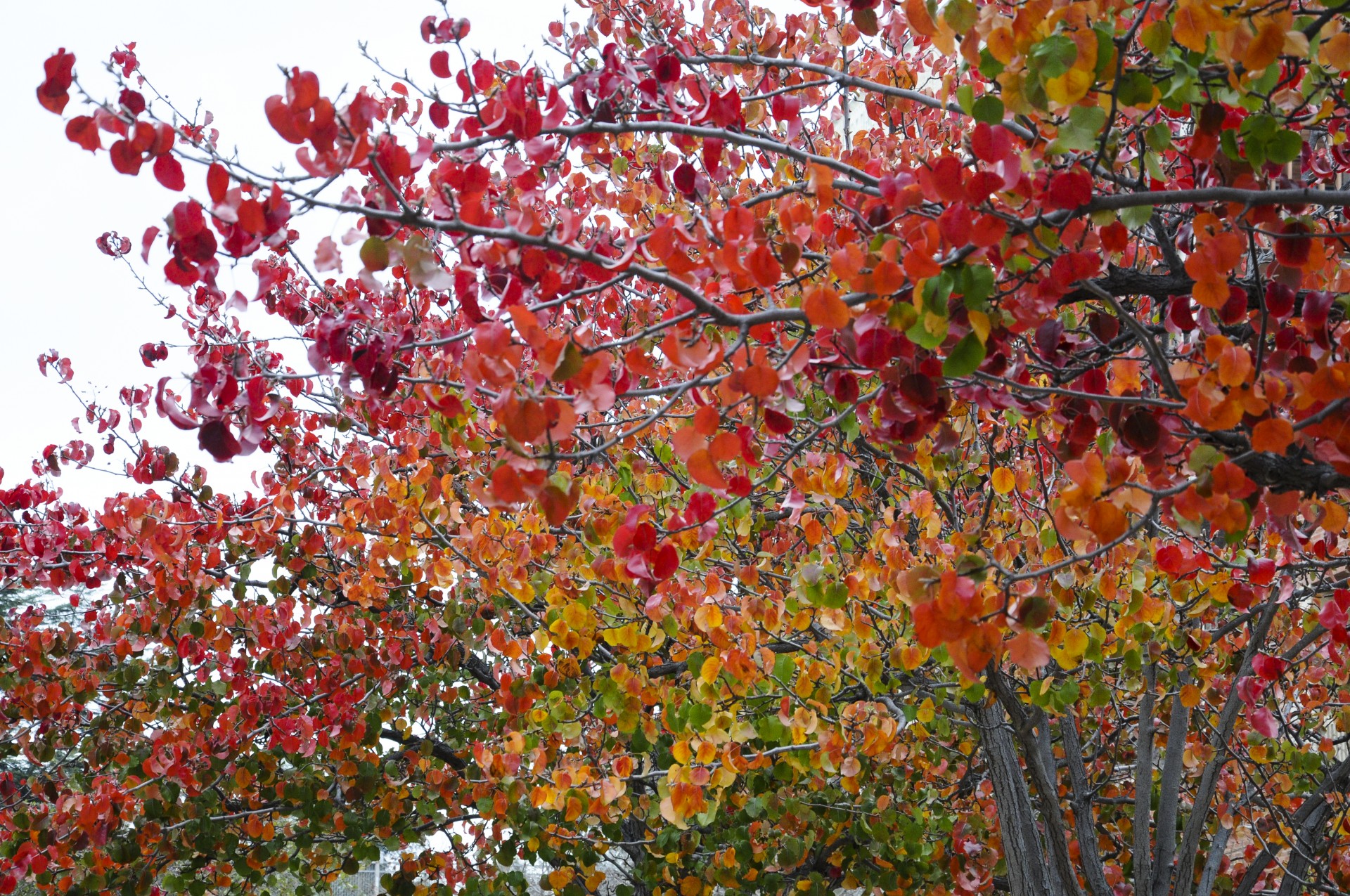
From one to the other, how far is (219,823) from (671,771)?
4130 mm

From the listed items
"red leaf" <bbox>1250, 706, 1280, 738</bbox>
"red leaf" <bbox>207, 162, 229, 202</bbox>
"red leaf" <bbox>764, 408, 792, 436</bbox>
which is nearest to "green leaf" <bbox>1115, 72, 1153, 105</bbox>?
"red leaf" <bbox>764, 408, 792, 436</bbox>

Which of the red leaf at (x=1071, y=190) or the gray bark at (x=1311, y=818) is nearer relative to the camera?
the red leaf at (x=1071, y=190)

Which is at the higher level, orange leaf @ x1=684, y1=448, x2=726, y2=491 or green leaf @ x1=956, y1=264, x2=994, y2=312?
green leaf @ x1=956, y1=264, x2=994, y2=312

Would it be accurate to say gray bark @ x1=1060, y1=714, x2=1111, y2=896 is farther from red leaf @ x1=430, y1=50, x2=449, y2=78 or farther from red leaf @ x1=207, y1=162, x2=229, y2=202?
red leaf @ x1=207, y1=162, x2=229, y2=202

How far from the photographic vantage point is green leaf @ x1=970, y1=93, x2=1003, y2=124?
6.95ft

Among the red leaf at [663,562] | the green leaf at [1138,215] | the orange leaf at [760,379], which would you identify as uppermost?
the green leaf at [1138,215]

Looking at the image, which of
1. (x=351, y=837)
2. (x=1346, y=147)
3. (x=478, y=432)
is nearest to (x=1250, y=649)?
(x=1346, y=147)

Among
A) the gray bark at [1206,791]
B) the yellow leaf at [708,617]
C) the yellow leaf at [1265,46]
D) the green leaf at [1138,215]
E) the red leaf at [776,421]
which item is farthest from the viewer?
the gray bark at [1206,791]

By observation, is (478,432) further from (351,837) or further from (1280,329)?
(1280,329)

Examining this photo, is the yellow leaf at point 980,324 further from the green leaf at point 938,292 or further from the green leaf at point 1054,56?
the green leaf at point 1054,56

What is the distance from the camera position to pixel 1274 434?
2.01m

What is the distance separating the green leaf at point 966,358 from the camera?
217 centimetres

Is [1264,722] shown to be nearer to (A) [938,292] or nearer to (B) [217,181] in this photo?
(A) [938,292]

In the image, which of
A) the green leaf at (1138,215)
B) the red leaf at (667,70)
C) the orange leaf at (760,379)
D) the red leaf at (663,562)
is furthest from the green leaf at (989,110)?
the red leaf at (663,562)
